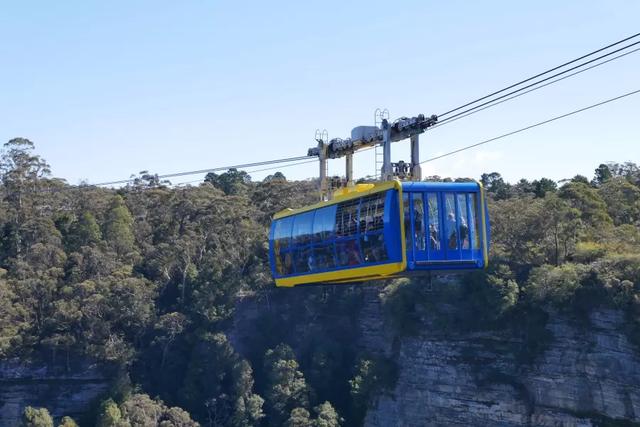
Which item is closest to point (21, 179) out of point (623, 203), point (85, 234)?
point (85, 234)

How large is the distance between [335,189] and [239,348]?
101 feet

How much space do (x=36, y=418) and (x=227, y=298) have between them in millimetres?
12728

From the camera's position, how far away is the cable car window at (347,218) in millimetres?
23297

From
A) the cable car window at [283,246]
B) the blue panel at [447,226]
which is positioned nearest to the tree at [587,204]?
the cable car window at [283,246]

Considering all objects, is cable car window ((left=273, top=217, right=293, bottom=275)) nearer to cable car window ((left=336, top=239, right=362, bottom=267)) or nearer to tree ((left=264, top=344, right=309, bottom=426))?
cable car window ((left=336, top=239, right=362, bottom=267))

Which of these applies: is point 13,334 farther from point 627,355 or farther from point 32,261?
point 627,355

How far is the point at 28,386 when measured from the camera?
2061 inches

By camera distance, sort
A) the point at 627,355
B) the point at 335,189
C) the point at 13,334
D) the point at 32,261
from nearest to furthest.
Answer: the point at 335,189
the point at 627,355
the point at 13,334
the point at 32,261

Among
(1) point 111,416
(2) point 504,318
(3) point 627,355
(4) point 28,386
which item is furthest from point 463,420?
(4) point 28,386

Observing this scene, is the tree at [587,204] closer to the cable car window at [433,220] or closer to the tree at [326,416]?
the tree at [326,416]

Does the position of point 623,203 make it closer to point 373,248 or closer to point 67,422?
point 67,422

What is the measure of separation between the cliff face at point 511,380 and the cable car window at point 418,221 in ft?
79.9

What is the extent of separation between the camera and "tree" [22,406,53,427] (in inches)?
1864

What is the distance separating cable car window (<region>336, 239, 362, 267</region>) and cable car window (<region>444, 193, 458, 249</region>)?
87.4 inches
